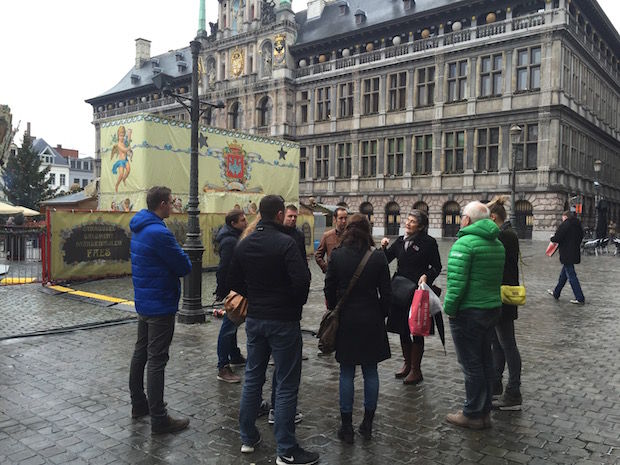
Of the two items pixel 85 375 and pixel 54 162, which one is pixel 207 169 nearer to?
pixel 85 375

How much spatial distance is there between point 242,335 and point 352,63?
117ft

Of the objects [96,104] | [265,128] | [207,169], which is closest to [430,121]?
[265,128]

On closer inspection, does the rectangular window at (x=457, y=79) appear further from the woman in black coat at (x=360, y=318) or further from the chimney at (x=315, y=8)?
the woman in black coat at (x=360, y=318)

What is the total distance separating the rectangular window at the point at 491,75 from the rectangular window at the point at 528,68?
3.60 ft

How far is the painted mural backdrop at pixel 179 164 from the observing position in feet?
Answer: 63.1

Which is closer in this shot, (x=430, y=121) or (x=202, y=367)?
(x=202, y=367)

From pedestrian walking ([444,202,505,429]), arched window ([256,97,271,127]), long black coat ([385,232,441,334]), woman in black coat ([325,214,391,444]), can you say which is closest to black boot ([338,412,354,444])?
woman in black coat ([325,214,391,444])

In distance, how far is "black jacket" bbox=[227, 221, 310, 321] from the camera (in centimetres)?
390

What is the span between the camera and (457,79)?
35.5 m

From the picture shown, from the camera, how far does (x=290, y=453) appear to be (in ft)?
12.7

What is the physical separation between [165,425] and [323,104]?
39636 millimetres

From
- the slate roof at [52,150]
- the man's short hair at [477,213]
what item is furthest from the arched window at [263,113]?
the slate roof at [52,150]

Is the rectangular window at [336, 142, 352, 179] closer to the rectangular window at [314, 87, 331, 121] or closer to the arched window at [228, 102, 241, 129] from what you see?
the rectangular window at [314, 87, 331, 121]

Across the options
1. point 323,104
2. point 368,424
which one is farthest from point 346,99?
point 368,424
